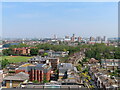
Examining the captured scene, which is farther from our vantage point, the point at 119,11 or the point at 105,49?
the point at 105,49

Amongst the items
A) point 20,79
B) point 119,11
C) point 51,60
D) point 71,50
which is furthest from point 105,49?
point 119,11

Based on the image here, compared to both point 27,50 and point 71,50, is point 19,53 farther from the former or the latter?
point 71,50

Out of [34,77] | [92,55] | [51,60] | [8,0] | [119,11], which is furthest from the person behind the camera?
[92,55]

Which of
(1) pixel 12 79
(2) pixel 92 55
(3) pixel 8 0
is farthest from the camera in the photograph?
(2) pixel 92 55

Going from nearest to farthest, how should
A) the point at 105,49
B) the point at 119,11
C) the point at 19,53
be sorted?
the point at 119,11, the point at 105,49, the point at 19,53

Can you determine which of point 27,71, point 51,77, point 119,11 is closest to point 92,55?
point 51,77

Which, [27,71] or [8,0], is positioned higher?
[8,0]

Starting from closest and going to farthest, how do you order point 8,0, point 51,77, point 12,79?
point 8,0
point 12,79
point 51,77

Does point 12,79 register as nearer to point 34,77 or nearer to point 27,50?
point 34,77

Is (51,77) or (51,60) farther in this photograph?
(51,60)
